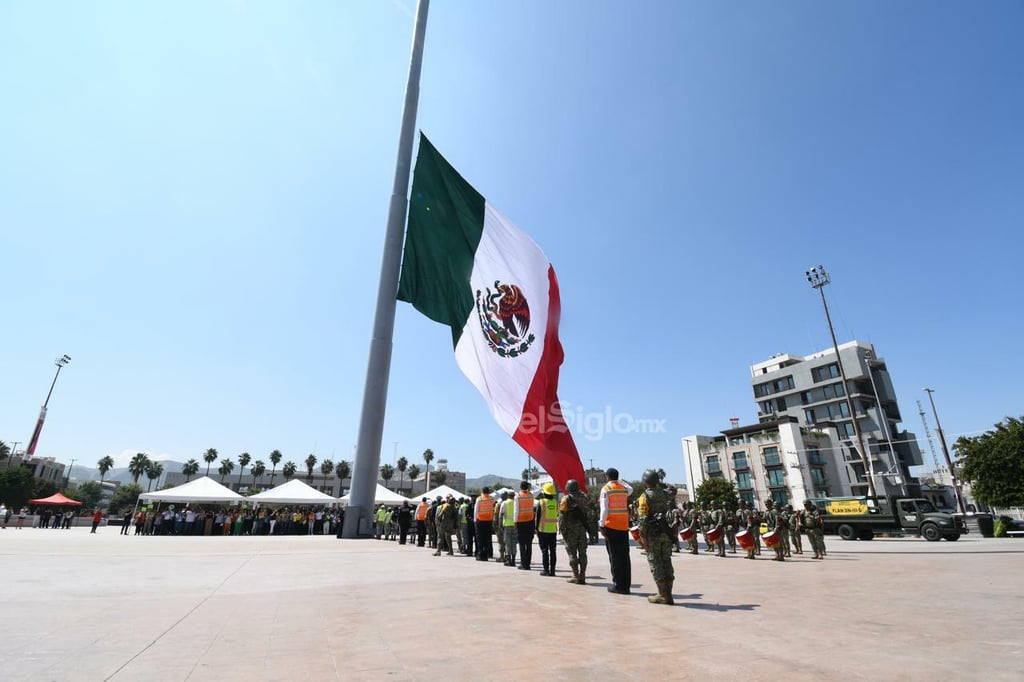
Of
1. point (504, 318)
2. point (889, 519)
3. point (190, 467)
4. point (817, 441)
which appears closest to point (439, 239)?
point (504, 318)

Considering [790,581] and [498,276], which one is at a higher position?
[498,276]

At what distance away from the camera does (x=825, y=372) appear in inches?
2840

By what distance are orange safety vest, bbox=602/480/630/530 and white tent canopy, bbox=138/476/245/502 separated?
2454 cm

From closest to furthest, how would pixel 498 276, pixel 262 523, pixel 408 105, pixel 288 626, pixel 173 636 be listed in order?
pixel 173 636 → pixel 288 626 → pixel 498 276 → pixel 408 105 → pixel 262 523

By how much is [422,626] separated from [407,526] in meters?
13.1

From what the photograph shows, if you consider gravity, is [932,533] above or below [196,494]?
below

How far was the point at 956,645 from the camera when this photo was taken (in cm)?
421

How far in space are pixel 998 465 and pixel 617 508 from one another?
46472mm

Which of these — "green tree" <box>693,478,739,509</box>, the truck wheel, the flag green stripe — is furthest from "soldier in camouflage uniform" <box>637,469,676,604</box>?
"green tree" <box>693,478,739,509</box>

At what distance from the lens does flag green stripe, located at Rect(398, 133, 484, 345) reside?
49.3 ft

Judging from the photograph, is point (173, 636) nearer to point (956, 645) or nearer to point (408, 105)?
point (956, 645)

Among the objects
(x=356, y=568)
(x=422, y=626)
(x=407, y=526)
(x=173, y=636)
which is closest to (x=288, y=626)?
(x=173, y=636)

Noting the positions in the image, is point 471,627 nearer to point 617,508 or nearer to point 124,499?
point 617,508

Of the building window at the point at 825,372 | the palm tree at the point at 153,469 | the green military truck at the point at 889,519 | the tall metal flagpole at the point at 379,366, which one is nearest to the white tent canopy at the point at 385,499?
the tall metal flagpole at the point at 379,366
